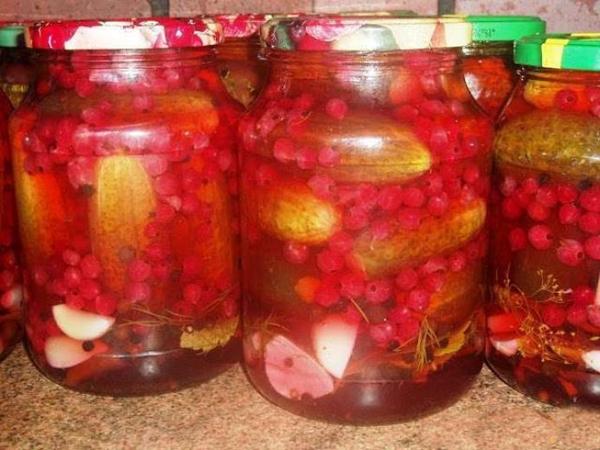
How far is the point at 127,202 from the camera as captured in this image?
0.74 metres

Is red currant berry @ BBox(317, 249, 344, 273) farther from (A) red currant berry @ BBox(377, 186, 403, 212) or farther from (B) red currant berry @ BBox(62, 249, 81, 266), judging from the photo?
(B) red currant berry @ BBox(62, 249, 81, 266)

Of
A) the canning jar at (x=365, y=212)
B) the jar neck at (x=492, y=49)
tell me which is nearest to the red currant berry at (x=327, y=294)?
the canning jar at (x=365, y=212)

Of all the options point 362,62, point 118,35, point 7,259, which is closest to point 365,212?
point 362,62

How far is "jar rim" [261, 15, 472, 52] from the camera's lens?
64 cm

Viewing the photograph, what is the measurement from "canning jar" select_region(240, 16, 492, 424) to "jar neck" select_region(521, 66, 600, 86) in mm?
63

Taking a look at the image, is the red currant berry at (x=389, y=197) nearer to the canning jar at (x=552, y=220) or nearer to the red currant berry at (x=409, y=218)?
the red currant berry at (x=409, y=218)

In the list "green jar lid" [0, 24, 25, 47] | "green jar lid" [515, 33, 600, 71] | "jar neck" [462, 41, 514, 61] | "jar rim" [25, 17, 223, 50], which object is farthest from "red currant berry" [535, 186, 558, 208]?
"green jar lid" [0, 24, 25, 47]

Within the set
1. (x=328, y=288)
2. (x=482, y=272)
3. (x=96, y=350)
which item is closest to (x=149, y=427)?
(x=96, y=350)

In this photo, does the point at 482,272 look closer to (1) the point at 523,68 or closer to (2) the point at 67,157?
(1) the point at 523,68

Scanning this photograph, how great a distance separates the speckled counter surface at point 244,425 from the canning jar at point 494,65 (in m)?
0.30

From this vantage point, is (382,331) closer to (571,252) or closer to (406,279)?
(406,279)

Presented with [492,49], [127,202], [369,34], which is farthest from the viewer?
[492,49]

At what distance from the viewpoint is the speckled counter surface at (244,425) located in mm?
707

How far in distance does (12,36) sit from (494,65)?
1.64 ft
